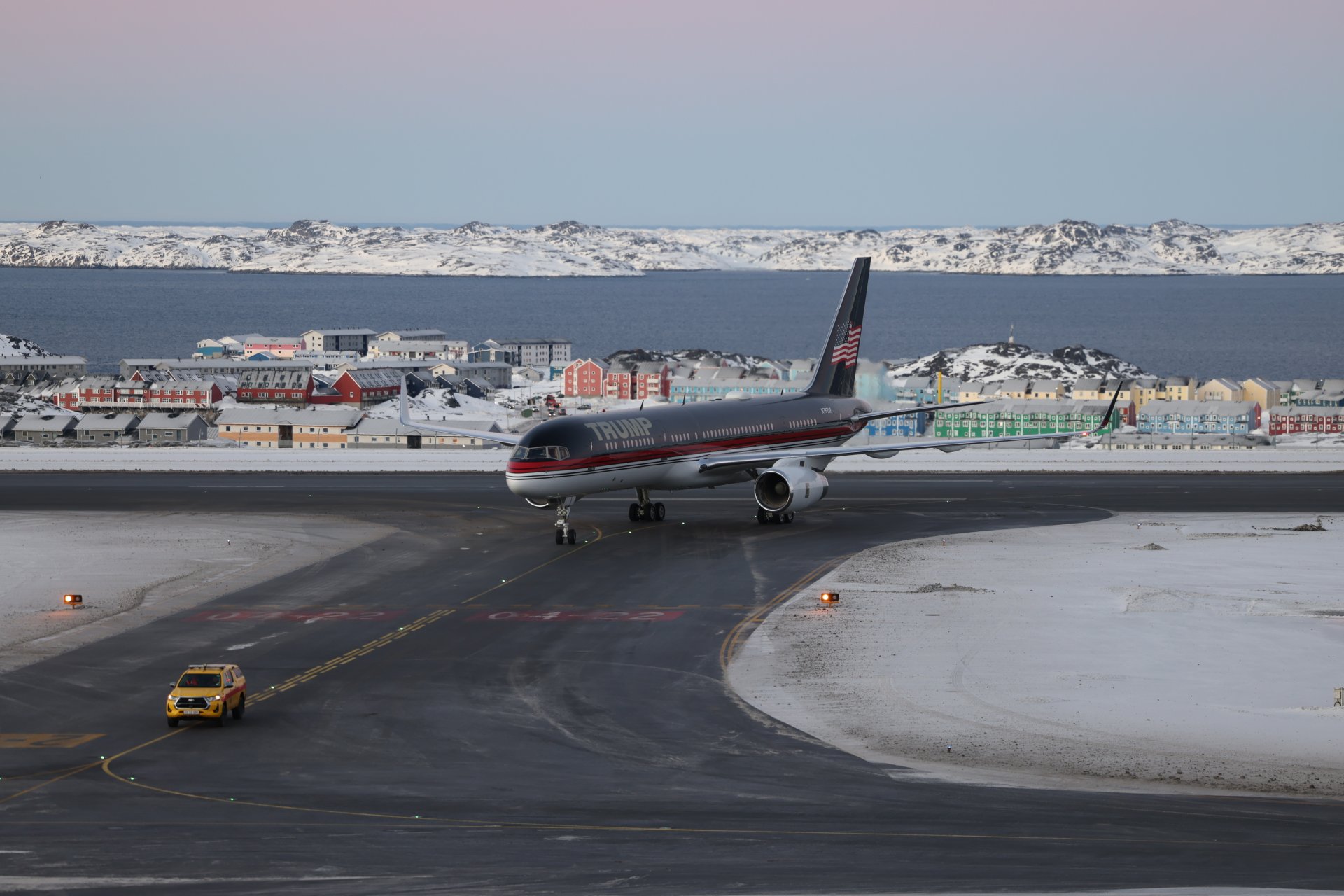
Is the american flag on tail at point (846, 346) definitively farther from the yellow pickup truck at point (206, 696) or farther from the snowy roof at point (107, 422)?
the snowy roof at point (107, 422)

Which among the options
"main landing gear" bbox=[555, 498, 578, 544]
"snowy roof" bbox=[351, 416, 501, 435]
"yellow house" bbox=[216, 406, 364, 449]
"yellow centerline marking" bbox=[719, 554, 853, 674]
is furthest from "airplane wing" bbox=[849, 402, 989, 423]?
"yellow house" bbox=[216, 406, 364, 449]

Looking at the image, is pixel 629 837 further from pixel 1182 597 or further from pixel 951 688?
pixel 1182 597

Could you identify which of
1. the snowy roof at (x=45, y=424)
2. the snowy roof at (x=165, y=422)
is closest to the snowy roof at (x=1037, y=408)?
the snowy roof at (x=165, y=422)

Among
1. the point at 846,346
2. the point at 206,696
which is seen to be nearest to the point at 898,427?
the point at 846,346

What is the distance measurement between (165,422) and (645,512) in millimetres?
100621

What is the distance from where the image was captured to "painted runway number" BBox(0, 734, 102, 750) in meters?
34.2

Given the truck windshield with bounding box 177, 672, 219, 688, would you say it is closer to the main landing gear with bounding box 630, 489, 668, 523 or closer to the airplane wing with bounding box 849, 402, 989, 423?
the main landing gear with bounding box 630, 489, 668, 523

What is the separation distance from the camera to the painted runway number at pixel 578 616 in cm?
4962

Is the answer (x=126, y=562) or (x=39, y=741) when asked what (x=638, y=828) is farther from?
(x=126, y=562)

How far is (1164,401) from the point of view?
187625 mm

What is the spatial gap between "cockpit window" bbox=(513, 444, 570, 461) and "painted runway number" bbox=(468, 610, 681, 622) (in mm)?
12445

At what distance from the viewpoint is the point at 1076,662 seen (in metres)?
43.4

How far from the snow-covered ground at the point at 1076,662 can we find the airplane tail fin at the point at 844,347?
1809cm

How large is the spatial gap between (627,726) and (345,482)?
5977cm
